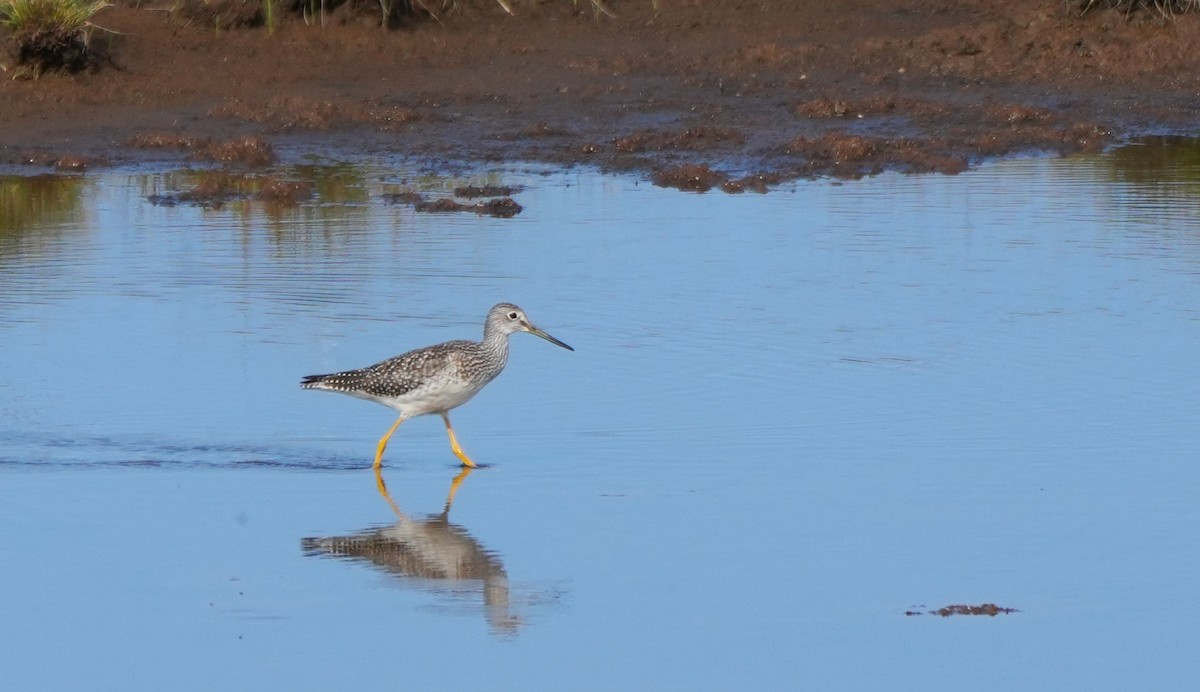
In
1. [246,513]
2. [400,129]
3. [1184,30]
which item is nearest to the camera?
[246,513]

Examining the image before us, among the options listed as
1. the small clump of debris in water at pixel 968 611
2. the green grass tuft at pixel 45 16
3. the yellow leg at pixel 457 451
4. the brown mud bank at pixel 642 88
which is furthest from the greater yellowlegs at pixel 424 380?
the green grass tuft at pixel 45 16

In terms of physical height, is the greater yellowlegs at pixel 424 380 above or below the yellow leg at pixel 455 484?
above

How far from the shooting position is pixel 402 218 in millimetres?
14453

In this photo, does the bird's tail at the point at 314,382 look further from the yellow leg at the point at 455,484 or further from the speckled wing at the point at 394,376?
the yellow leg at the point at 455,484

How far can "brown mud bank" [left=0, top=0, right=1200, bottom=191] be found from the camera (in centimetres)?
1652

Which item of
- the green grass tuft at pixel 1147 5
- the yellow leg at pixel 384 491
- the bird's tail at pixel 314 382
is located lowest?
the yellow leg at pixel 384 491

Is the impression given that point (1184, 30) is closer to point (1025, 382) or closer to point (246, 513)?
point (1025, 382)

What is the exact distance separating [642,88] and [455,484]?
383 inches

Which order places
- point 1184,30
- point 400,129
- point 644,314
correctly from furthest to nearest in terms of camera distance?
point 1184,30
point 400,129
point 644,314

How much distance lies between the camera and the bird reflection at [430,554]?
7.43 m

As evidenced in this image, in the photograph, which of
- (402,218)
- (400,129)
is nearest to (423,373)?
(402,218)

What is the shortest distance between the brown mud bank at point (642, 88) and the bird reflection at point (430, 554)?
7.64 m

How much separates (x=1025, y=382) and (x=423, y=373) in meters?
3.06

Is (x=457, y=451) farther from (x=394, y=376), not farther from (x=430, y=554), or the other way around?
(x=430, y=554)
